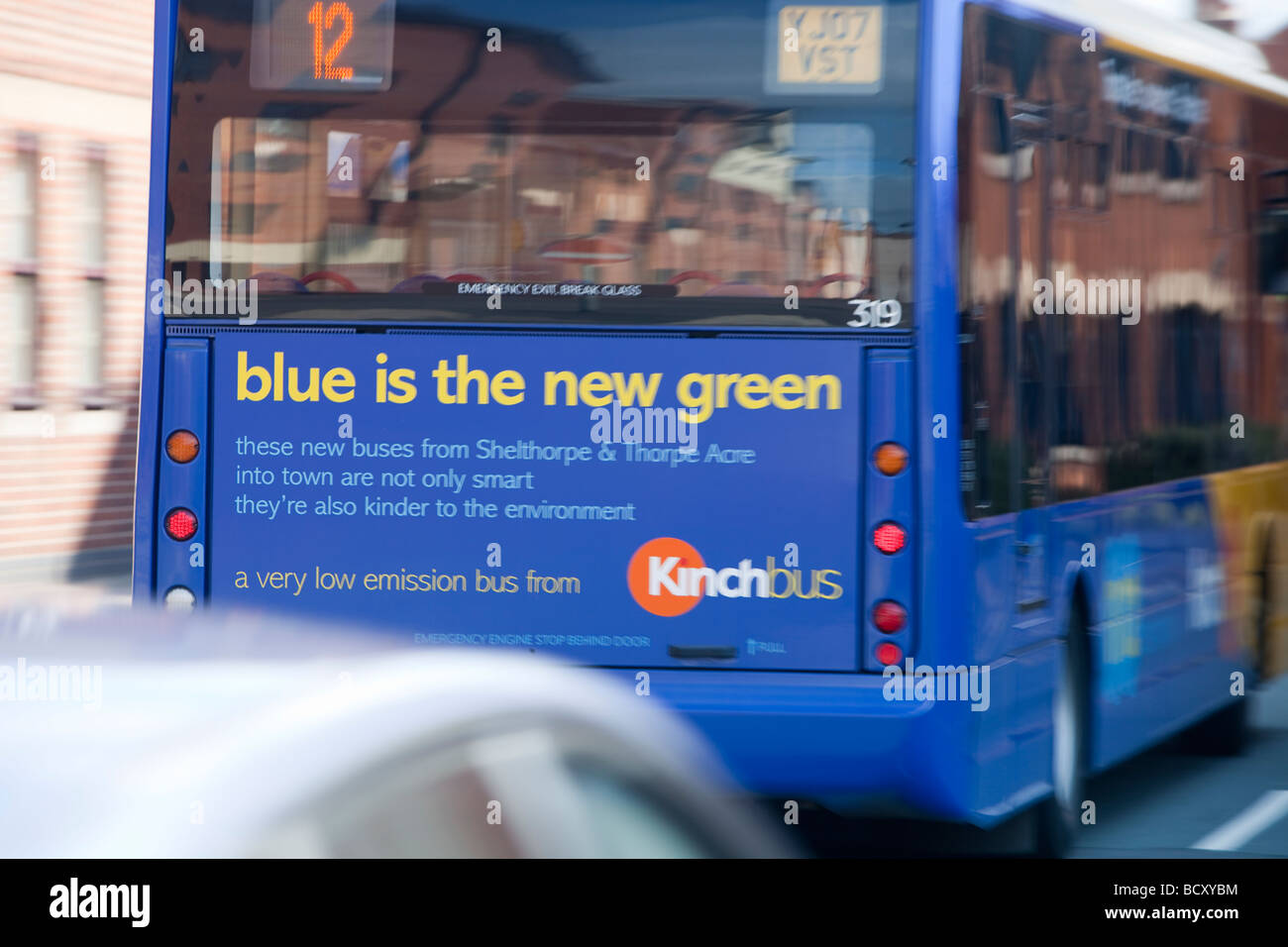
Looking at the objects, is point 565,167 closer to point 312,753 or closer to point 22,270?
point 312,753

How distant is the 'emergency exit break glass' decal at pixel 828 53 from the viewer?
7211mm

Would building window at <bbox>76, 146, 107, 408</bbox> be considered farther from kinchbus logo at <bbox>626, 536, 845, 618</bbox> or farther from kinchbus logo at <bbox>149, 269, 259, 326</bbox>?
kinchbus logo at <bbox>626, 536, 845, 618</bbox>

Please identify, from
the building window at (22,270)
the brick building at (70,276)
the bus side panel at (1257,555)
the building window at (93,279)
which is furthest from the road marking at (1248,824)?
the building window at (93,279)

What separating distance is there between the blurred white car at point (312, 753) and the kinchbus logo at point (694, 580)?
4021mm

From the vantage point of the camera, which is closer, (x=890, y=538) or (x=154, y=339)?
(x=890, y=538)

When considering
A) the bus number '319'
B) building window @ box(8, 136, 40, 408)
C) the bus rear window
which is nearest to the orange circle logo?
the bus rear window

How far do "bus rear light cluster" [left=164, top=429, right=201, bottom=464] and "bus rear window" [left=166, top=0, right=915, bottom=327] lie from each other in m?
0.51

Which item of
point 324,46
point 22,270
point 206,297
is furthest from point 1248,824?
point 22,270

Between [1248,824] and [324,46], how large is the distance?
498 centimetres

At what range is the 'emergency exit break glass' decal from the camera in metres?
7.21

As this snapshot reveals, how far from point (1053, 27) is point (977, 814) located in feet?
9.63

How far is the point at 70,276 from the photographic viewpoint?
61.6 ft

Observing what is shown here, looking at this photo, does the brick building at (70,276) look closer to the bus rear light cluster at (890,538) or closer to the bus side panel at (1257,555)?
the bus side panel at (1257,555)

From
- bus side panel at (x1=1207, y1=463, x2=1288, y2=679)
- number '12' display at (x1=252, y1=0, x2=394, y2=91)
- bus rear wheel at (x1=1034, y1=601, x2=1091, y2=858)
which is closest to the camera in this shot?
number '12' display at (x1=252, y1=0, x2=394, y2=91)
